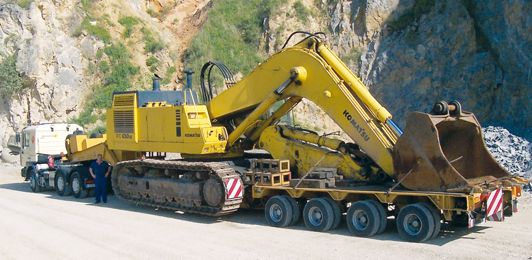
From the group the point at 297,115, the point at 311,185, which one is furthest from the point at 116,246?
the point at 297,115

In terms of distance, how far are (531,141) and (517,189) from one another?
8.06 m

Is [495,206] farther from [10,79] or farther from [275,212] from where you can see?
[10,79]

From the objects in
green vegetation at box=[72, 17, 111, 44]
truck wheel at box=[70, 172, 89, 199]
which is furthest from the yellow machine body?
green vegetation at box=[72, 17, 111, 44]

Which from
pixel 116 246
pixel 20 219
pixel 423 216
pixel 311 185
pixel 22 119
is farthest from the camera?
pixel 22 119

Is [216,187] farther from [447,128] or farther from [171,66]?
[171,66]

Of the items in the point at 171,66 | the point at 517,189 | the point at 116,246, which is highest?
the point at 171,66

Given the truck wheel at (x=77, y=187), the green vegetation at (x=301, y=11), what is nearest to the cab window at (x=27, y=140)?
the truck wheel at (x=77, y=187)

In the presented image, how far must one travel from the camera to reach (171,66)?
3180 centimetres

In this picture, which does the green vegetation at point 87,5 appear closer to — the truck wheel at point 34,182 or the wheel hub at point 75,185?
the truck wheel at point 34,182

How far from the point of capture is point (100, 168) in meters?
14.9

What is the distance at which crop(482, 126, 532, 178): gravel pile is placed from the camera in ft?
47.8

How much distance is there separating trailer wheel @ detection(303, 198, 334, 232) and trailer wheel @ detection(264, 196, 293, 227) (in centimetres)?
41

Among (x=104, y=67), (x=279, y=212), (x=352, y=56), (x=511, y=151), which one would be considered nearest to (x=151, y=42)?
(x=104, y=67)

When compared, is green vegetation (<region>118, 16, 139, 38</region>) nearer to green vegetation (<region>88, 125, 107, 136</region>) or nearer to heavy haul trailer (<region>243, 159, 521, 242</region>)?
green vegetation (<region>88, 125, 107, 136</region>)
